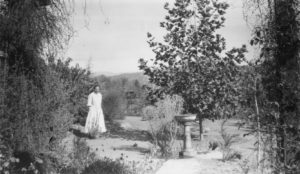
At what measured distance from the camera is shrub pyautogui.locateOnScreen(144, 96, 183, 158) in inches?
387

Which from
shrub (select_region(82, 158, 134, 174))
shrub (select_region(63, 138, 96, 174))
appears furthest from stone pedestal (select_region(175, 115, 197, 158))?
shrub (select_region(82, 158, 134, 174))

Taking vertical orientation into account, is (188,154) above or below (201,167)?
above

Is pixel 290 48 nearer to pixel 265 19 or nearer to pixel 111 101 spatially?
pixel 265 19

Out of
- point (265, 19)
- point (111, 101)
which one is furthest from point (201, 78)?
point (111, 101)

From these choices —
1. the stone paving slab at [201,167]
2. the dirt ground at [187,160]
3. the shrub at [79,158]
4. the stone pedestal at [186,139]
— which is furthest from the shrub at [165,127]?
the shrub at [79,158]

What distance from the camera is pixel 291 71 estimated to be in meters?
4.65

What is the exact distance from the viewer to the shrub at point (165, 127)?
982cm

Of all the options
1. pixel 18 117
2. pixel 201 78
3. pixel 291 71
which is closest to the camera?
pixel 291 71

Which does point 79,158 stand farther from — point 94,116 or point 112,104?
point 112,104

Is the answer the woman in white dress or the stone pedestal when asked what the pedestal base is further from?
the woman in white dress

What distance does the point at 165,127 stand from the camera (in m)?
10.1

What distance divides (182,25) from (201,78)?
1.77 metres

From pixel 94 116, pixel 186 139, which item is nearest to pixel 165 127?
pixel 186 139

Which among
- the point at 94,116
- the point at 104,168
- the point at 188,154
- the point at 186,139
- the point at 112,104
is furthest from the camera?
the point at 112,104
